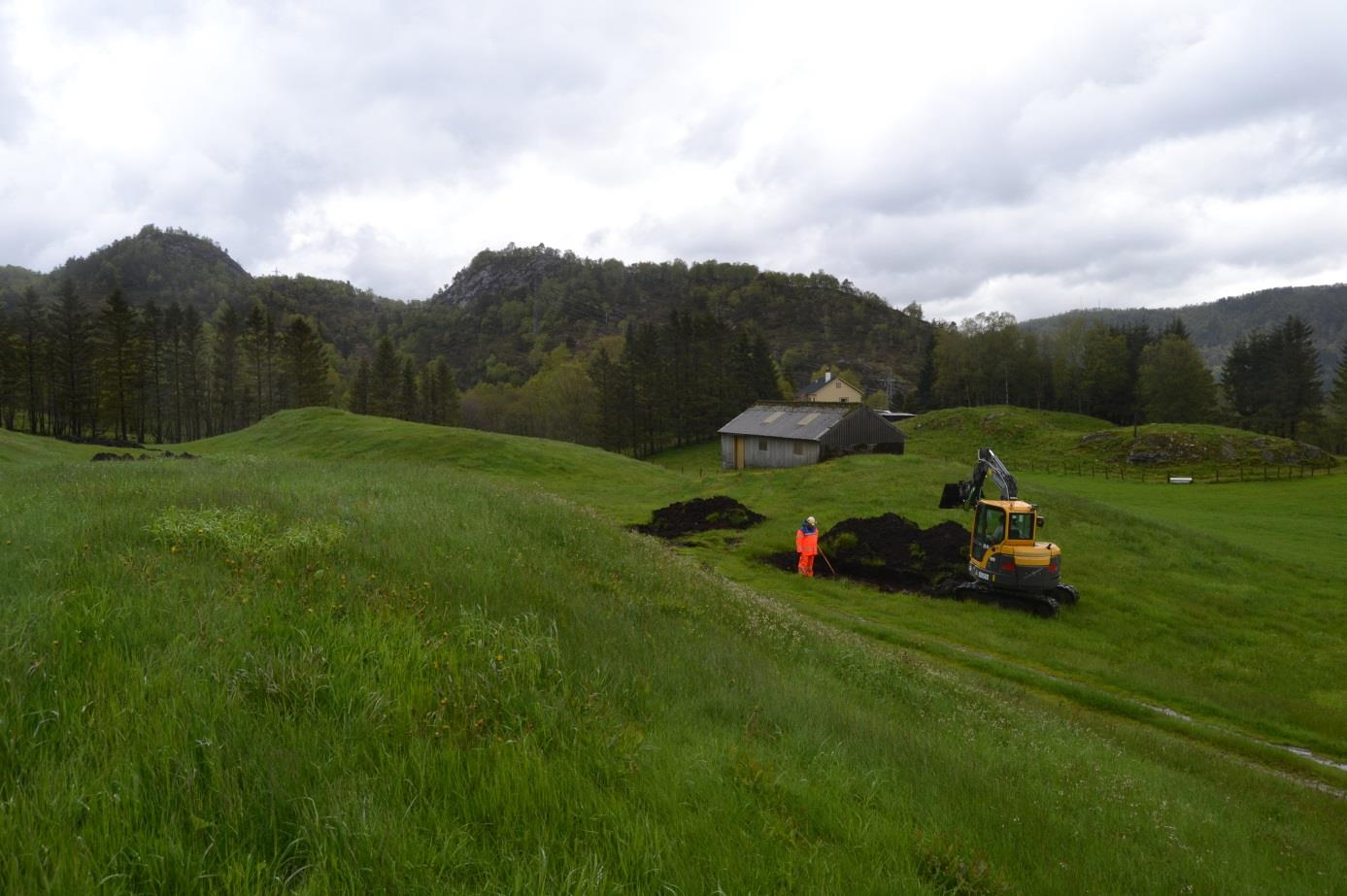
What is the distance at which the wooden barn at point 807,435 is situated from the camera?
50844mm

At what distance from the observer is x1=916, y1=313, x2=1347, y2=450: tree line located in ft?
297

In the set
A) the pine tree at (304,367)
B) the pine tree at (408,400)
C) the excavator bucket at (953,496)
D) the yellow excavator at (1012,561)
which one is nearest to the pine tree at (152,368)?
the pine tree at (304,367)

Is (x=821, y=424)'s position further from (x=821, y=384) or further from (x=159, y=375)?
(x=159, y=375)

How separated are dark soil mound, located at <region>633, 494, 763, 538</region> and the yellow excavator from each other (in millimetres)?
10848

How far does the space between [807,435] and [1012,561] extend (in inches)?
1286

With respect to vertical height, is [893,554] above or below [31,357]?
below

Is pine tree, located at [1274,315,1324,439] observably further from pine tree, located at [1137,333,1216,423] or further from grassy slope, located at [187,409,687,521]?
grassy slope, located at [187,409,687,521]

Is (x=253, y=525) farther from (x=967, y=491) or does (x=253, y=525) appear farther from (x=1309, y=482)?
(x=1309, y=482)

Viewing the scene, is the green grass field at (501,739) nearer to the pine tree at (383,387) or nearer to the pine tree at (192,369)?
the pine tree at (192,369)

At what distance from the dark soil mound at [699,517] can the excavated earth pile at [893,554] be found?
170 inches

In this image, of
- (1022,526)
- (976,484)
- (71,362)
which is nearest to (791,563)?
(976,484)

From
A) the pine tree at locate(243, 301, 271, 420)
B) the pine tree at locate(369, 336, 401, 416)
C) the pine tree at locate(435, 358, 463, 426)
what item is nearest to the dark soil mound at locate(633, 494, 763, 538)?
the pine tree at locate(369, 336, 401, 416)

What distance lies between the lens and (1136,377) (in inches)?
4188

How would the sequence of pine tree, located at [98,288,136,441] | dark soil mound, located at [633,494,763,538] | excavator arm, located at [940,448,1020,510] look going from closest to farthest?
1. excavator arm, located at [940,448,1020,510]
2. dark soil mound, located at [633,494,763,538]
3. pine tree, located at [98,288,136,441]
